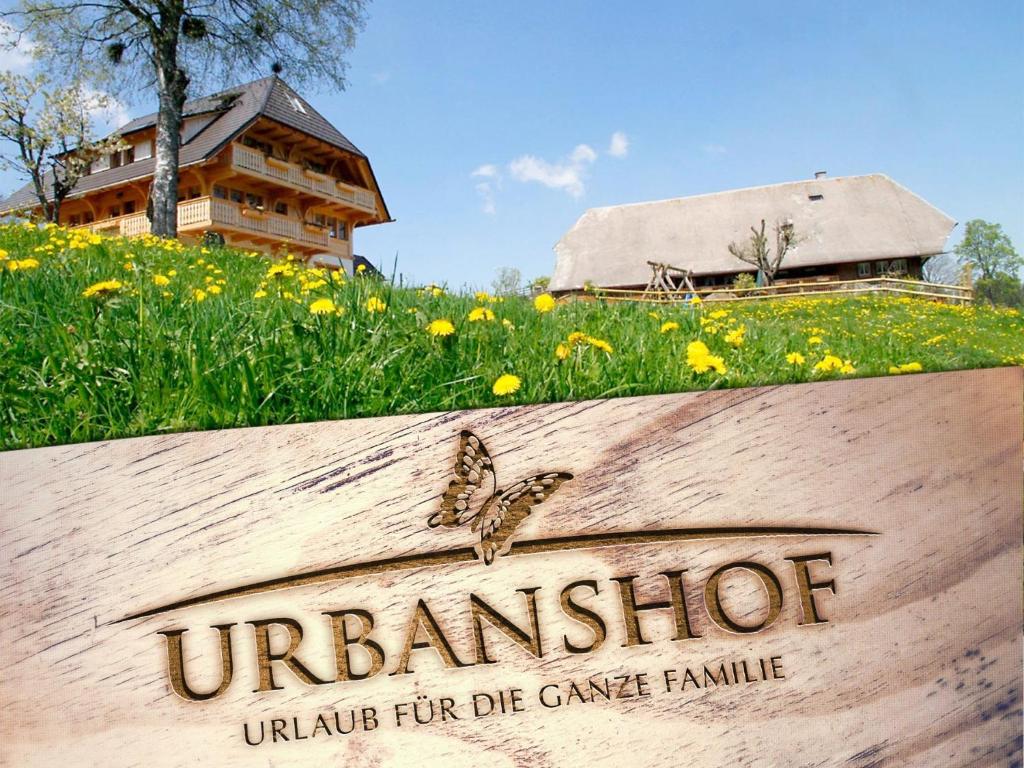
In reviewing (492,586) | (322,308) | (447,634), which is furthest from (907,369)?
(322,308)

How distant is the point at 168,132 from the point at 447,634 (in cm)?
688

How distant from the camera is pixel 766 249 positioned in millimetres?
16922

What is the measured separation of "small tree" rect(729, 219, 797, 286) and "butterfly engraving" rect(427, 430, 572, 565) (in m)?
12.8

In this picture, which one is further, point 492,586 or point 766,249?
point 766,249

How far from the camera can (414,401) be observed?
118 centimetres

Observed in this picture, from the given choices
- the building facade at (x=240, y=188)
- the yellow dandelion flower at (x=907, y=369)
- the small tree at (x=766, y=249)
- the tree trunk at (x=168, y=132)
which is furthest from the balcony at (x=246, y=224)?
the yellow dandelion flower at (x=907, y=369)

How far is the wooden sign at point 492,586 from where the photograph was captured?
41.6 inches

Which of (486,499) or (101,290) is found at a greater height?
(101,290)

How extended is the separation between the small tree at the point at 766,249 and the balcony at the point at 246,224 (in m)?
9.93

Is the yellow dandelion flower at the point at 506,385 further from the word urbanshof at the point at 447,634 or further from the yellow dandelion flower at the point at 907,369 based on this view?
Answer: the yellow dandelion flower at the point at 907,369

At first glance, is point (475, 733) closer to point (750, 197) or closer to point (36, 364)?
point (36, 364)

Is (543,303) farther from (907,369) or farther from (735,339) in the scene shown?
(907,369)

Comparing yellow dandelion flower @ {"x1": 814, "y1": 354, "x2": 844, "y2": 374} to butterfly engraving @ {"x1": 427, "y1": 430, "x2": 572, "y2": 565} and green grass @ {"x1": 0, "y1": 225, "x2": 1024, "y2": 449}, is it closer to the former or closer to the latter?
green grass @ {"x1": 0, "y1": 225, "x2": 1024, "y2": 449}

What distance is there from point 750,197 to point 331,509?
861 inches
